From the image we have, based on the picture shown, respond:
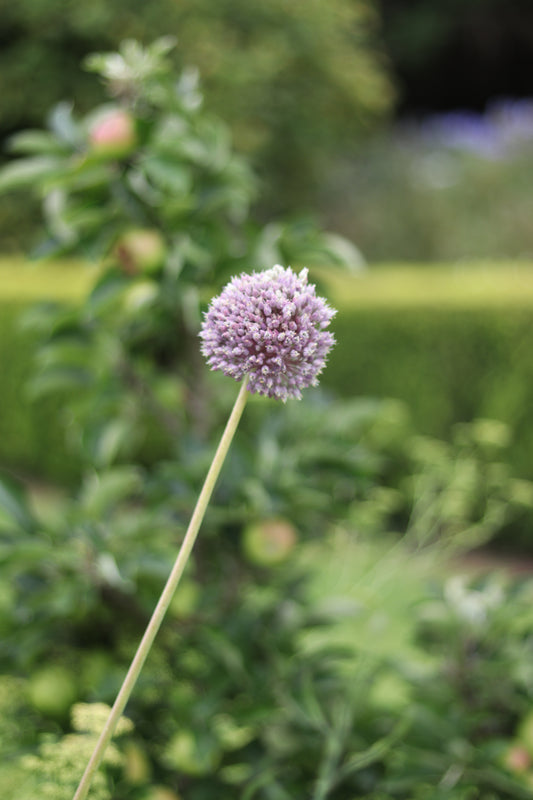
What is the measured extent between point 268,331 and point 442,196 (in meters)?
10.0

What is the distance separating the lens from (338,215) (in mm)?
10602

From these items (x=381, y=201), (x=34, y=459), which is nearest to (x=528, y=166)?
(x=381, y=201)

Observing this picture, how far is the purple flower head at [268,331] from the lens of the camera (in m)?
0.67

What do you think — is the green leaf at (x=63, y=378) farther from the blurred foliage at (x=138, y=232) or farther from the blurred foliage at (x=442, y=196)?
the blurred foliage at (x=442, y=196)

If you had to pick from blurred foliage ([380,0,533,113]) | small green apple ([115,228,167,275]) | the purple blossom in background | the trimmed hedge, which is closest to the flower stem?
small green apple ([115,228,167,275])

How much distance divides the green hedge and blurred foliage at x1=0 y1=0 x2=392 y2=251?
14.0 feet

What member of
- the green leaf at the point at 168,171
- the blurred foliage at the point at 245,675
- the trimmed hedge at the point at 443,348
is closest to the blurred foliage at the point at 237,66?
the trimmed hedge at the point at 443,348

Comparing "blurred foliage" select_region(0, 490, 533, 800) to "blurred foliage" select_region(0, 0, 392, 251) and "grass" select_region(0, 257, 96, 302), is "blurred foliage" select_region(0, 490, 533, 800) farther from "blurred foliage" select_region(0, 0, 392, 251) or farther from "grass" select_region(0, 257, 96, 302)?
"blurred foliage" select_region(0, 0, 392, 251)

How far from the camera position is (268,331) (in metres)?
0.67

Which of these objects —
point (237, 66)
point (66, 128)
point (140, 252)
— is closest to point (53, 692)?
point (140, 252)

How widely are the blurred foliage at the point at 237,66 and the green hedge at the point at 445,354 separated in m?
4.28

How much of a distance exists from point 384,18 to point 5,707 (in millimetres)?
17767

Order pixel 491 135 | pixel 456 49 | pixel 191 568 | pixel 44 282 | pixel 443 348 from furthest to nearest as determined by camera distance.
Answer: pixel 456 49 → pixel 491 135 → pixel 44 282 → pixel 443 348 → pixel 191 568

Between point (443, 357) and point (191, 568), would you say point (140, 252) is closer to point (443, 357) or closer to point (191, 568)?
point (191, 568)
